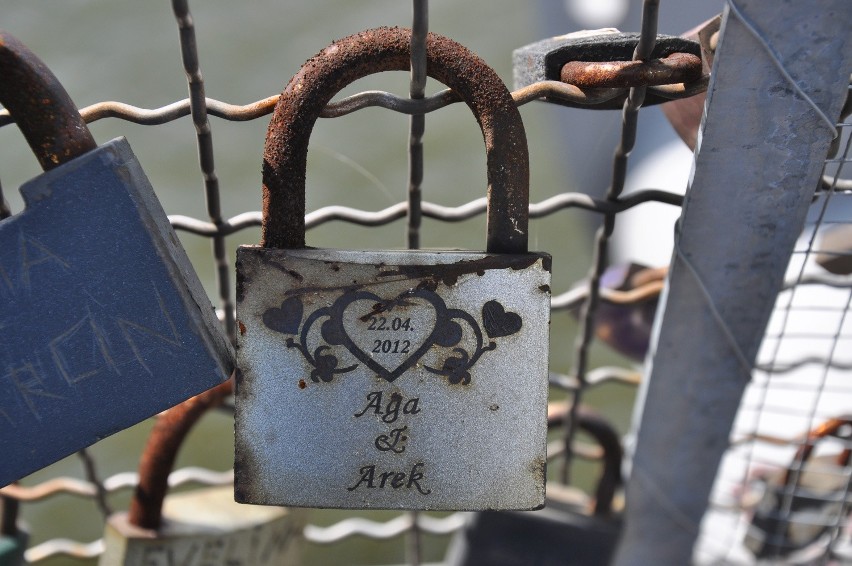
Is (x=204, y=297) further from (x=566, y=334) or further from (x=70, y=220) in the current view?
(x=566, y=334)

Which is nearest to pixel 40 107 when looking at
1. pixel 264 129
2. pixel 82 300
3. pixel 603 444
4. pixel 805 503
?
pixel 82 300

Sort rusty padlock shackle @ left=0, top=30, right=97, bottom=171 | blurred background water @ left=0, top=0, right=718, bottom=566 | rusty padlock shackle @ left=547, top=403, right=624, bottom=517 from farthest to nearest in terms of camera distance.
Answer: blurred background water @ left=0, top=0, right=718, bottom=566 → rusty padlock shackle @ left=547, top=403, right=624, bottom=517 → rusty padlock shackle @ left=0, top=30, right=97, bottom=171

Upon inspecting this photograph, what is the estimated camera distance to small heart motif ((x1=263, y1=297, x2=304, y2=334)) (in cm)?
68

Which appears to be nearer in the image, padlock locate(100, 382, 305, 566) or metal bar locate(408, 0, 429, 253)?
metal bar locate(408, 0, 429, 253)

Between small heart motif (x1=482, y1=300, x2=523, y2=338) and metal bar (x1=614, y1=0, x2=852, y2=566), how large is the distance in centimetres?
21

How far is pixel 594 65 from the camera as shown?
0.71 m

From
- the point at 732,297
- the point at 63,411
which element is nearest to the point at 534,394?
the point at 732,297

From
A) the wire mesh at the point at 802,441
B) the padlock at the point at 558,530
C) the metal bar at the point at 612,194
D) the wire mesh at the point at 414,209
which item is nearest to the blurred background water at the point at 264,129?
the wire mesh at the point at 802,441

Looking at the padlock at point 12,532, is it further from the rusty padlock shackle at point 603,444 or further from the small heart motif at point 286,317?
the rusty padlock shackle at point 603,444

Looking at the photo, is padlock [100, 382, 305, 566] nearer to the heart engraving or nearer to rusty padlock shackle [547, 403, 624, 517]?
the heart engraving

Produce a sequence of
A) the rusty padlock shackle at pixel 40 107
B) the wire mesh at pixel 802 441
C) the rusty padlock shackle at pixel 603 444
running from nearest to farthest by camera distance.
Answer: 1. the rusty padlock shackle at pixel 40 107
2. the wire mesh at pixel 802 441
3. the rusty padlock shackle at pixel 603 444

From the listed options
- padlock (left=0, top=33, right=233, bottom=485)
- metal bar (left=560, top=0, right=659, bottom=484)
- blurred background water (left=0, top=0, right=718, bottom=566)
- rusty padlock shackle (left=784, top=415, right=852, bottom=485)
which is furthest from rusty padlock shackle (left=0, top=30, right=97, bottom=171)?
blurred background water (left=0, top=0, right=718, bottom=566)

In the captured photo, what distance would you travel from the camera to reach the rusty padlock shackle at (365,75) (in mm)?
647

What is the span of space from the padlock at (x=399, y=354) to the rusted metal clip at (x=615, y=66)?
98 mm
